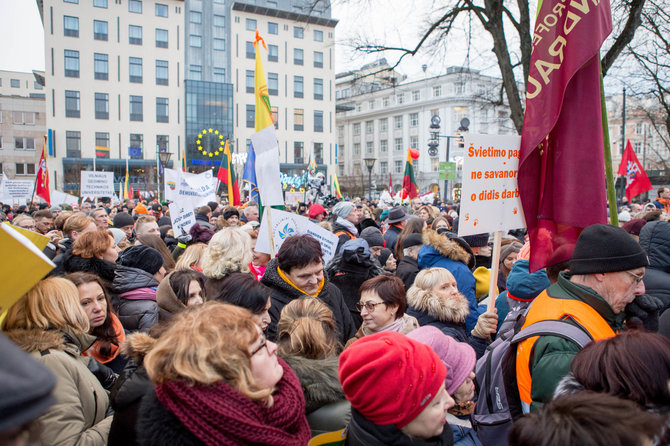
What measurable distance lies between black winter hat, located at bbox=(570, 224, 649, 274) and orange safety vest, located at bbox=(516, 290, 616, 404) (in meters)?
0.19

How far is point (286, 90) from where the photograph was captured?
55469 millimetres

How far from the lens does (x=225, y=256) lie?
4051 mm

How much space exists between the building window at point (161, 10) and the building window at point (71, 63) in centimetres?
923

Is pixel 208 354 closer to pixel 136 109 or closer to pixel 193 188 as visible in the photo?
pixel 193 188

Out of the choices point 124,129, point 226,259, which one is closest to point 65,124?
point 124,129

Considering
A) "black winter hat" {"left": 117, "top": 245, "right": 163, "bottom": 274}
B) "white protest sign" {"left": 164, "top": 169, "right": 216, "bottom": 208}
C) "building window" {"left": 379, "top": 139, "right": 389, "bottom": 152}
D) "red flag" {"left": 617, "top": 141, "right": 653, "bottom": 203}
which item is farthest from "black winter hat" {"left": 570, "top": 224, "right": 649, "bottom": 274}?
"building window" {"left": 379, "top": 139, "right": 389, "bottom": 152}

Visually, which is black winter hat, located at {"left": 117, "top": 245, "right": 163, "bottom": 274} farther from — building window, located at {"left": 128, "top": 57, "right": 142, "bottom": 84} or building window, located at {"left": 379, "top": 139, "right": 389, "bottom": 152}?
building window, located at {"left": 379, "top": 139, "right": 389, "bottom": 152}

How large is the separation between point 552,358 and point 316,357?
3.75 feet

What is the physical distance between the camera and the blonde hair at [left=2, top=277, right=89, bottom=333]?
2.44 metres

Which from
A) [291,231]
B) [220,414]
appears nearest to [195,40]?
[291,231]

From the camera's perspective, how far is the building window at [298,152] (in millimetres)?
56531

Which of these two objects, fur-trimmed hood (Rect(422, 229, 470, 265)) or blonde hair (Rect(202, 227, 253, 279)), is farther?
fur-trimmed hood (Rect(422, 229, 470, 265))

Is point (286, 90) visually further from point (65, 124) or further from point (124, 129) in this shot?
point (65, 124)

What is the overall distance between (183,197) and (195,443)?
6746 mm
